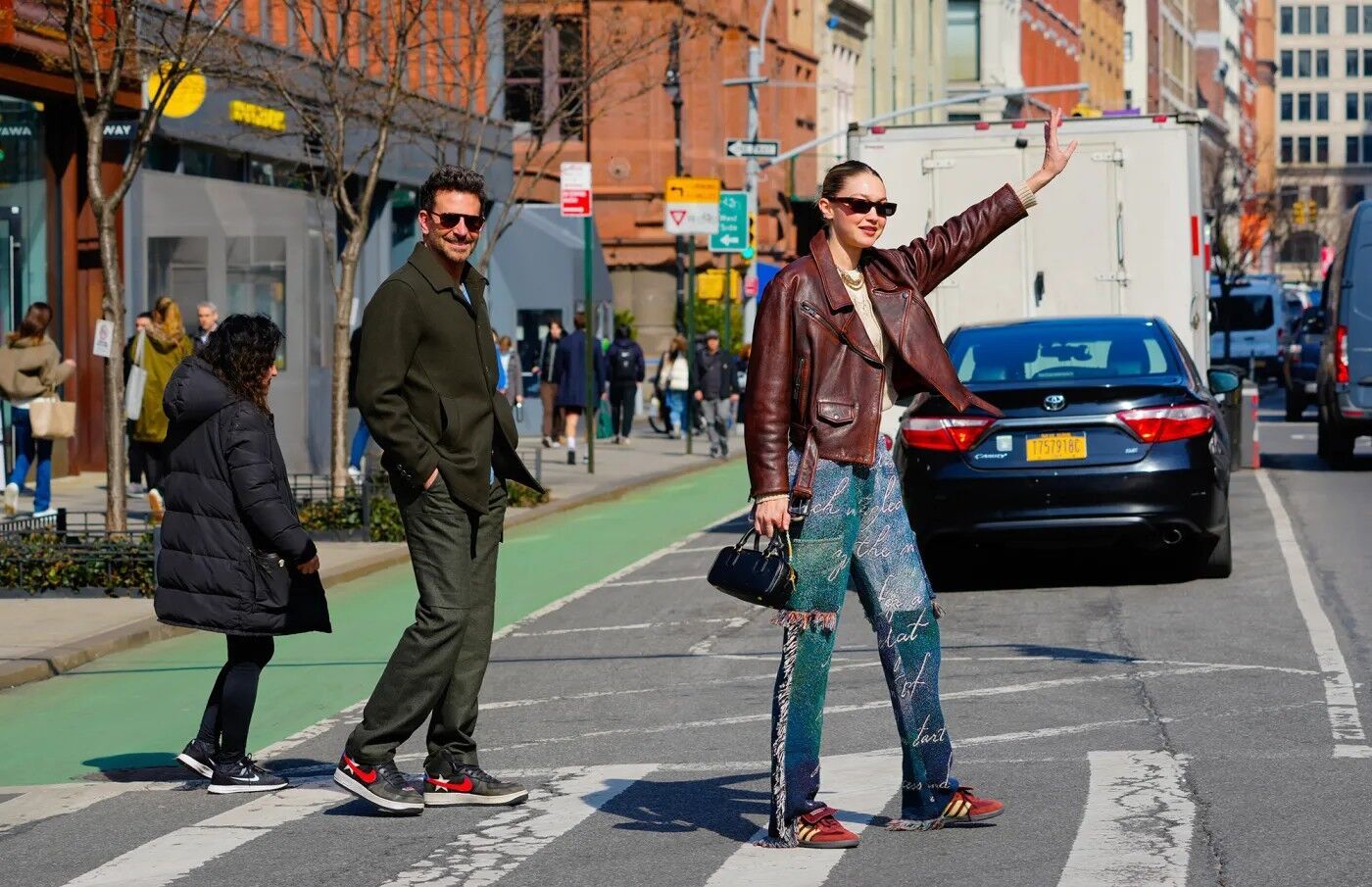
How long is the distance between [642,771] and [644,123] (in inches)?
1838

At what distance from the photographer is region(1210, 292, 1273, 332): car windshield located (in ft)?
134

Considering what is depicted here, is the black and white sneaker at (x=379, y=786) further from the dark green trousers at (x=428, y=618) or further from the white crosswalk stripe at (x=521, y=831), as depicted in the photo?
the white crosswalk stripe at (x=521, y=831)

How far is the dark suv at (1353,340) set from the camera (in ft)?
79.4

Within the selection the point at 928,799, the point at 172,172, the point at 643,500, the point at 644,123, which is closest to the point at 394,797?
the point at 928,799

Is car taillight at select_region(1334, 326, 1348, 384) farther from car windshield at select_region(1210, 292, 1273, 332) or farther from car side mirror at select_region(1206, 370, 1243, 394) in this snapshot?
car windshield at select_region(1210, 292, 1273, 332)

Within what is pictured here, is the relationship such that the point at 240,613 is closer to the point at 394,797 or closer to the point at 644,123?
the point at 394,797

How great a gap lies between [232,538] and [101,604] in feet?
18.9

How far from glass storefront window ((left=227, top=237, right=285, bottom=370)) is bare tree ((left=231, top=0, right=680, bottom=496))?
755 millimetres

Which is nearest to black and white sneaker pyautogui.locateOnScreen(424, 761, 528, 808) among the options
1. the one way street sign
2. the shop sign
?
the shop sign

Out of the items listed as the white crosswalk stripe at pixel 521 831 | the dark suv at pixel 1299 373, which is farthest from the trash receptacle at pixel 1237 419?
the dark suv at pixel 1299 373

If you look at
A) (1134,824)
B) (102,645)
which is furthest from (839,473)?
(102,645)

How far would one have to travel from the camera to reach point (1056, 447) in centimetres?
1328

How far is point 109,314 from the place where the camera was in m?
15.1

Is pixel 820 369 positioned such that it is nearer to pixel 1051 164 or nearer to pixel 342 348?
pixel 1051 164
